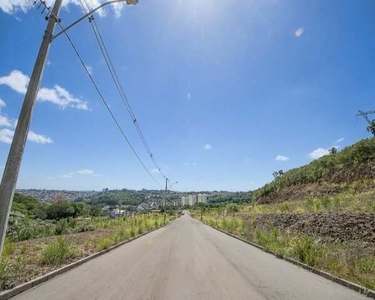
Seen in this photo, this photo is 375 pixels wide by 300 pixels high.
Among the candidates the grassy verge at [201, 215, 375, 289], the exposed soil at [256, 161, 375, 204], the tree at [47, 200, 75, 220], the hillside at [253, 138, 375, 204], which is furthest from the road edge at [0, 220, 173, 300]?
the tree at [47, 200, 75, 220]

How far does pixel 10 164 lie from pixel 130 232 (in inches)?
721

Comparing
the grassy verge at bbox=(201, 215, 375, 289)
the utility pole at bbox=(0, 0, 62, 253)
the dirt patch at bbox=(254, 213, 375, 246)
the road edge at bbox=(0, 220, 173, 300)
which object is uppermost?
the utility pole at bbox=(0, 0, 62, 253)

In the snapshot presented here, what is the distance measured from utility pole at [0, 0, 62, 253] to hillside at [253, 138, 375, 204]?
23188 millimetres

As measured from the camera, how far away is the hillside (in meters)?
26.6

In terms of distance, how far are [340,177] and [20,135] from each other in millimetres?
33093

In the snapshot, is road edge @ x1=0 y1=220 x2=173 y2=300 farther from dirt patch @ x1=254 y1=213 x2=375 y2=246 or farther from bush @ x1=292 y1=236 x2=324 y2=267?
dirt patch @ x1=254 y1=213 x2=375 y2=246

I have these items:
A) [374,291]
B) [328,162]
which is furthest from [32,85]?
[328,162]

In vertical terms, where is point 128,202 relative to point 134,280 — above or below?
above

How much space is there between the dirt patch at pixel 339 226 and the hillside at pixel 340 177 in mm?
8477

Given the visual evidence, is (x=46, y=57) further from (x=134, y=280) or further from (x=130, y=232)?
(x=130, y=232)

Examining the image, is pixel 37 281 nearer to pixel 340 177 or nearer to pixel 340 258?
pixel 340 258

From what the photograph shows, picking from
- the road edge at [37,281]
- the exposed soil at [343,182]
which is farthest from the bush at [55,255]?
the exposed soil at [343,182]

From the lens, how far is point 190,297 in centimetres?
626

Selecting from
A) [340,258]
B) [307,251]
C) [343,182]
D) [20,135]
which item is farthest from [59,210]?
[340,258]
